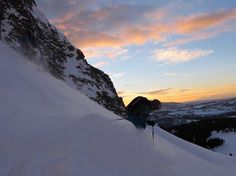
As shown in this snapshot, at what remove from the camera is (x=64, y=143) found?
660 cm

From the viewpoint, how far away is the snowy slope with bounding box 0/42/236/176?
586 centimetres

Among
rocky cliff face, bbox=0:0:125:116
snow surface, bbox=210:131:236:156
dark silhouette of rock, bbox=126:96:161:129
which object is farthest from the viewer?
snow surface, bbox=210:131:236:156

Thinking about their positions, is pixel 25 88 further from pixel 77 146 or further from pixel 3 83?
pixel 77 146

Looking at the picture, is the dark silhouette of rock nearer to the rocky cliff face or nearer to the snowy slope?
the snowy slope

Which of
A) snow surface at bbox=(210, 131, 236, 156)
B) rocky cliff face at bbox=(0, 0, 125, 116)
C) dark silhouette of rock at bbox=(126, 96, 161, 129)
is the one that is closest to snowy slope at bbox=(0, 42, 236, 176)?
dark silhouette of rock at bbox=(126, 96, 161, 129)

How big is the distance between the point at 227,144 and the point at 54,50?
30.1 m

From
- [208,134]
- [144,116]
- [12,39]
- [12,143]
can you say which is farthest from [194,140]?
[12,143]

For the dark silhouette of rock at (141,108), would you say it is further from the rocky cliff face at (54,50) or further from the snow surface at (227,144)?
the snow surface at (227,144)

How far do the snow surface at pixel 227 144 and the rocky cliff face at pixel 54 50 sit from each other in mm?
17288

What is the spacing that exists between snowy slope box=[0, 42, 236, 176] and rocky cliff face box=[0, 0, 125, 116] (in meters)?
10.3

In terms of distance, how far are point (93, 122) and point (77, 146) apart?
4.46ft

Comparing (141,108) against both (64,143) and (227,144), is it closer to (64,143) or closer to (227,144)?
(64,143)

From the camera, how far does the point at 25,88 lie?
9484 millimetres

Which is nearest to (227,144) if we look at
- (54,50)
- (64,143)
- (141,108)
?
(54,50)
